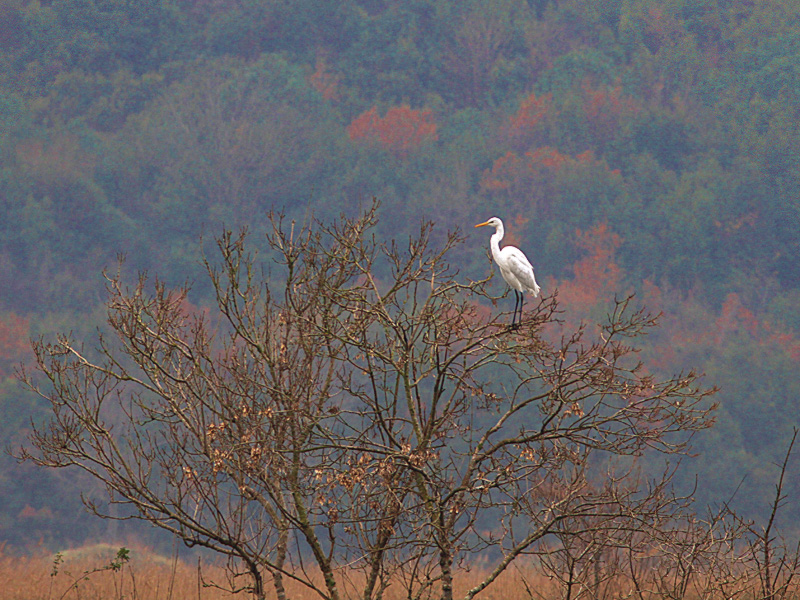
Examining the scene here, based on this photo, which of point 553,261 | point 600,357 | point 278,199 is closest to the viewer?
point 600,357

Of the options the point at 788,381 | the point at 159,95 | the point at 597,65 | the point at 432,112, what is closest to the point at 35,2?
the point at 159,95

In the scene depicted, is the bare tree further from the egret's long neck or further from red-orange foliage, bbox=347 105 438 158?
red-orange foliage, bbox=347 105 438 158

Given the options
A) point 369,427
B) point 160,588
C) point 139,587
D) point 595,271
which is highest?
point 595,271

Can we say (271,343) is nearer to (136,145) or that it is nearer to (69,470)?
(69,470)

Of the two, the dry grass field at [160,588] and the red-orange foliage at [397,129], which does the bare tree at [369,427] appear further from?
the red-orange foliage at [397,129]

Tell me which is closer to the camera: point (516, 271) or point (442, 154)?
point (516, 271)

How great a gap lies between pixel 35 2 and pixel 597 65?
86.2ft

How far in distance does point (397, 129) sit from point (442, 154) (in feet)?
8.89

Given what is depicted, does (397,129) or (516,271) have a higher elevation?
(397,129)

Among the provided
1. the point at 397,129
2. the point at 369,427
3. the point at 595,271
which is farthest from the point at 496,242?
the point at 397,129

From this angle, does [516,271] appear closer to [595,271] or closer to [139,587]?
[139,587]

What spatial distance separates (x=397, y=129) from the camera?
167 ft

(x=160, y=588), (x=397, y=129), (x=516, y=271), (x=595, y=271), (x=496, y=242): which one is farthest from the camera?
(x=397, y=129)

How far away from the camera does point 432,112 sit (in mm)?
52062
